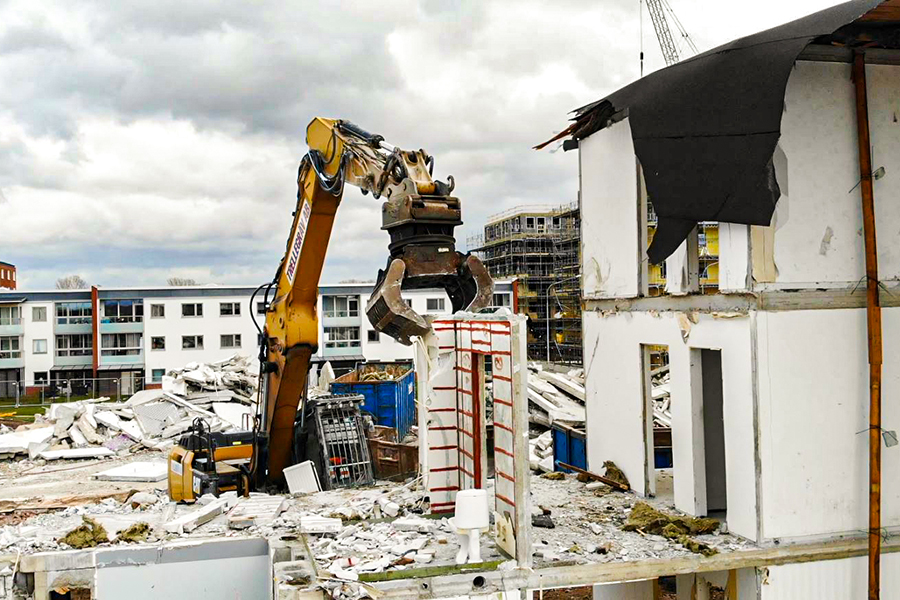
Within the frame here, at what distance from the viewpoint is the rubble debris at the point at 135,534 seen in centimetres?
1019

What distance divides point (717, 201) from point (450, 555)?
4.96m

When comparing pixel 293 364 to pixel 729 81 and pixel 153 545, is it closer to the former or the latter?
pixel 153 545

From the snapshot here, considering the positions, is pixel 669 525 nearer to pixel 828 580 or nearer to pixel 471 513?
pixel 828 580

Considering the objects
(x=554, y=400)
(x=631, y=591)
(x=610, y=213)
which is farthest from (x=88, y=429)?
(x=610, y=213)

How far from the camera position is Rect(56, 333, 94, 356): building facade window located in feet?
165

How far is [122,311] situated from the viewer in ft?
162

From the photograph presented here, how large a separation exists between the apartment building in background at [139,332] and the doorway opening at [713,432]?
36.3 meters

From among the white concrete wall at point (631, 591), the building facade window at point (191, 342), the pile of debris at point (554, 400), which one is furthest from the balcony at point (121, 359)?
the white concrete wall at point (631, 591)

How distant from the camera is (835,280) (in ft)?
31.1

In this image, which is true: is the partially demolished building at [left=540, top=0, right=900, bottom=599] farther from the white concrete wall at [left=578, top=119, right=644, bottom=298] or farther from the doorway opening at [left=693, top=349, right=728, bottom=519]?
the doorway opening at [left=693, top=349, right=728, bottom=519]

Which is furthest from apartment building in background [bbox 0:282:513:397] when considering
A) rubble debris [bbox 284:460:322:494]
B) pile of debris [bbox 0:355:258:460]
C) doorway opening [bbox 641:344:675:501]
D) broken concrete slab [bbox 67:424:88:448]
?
rubble debris [bbox 284:460:322:494]

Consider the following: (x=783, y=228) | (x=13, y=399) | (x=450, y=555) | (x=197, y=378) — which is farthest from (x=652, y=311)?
(x=13, y=399)

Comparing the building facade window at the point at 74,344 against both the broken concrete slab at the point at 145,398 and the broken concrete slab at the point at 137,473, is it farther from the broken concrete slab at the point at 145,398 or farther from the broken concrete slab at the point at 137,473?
the broken concrete slab at the point at 137,473

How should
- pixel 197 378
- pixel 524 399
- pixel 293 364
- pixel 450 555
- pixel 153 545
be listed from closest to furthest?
1. pixel 524 399
2. pixel 450 555
3. pixel 153 545
4. pixel 293 364
5. pixel 197 378
